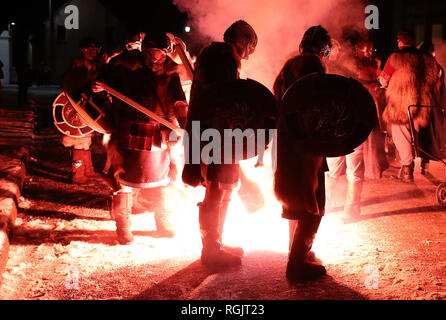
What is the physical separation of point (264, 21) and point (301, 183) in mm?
4278

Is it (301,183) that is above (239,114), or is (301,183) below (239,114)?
below

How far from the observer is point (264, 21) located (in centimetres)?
775

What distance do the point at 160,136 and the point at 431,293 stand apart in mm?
2757

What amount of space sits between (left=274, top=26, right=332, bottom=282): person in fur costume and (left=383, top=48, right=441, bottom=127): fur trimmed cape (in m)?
3.91

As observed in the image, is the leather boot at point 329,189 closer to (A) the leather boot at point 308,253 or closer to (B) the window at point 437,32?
(A) the leather boot at point 308,253

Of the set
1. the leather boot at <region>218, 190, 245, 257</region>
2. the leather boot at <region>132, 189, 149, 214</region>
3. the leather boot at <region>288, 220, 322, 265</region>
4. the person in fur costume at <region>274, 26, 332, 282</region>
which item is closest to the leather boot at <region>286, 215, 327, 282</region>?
the person in fur costume at <region>274, 26, 332, 282</region>

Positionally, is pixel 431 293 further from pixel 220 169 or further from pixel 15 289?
pixel 15 289

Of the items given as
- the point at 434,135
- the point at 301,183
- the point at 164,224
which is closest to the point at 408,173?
the point at 434,135

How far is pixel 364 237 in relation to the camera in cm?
550

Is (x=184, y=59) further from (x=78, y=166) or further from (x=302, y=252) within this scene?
(x=78, y=166)

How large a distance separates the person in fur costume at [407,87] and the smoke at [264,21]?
130cm

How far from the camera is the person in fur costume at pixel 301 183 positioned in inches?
160

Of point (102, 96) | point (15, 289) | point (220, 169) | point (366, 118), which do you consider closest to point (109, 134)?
point (102, 96)

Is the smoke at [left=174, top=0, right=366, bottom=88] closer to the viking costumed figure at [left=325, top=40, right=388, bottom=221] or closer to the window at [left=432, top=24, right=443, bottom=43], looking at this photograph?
the viking costumed figure at [left=325, top=40, right=388, bottom=221]
